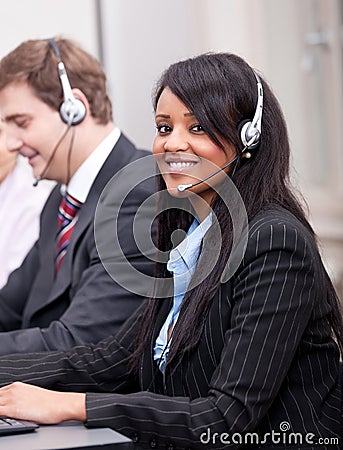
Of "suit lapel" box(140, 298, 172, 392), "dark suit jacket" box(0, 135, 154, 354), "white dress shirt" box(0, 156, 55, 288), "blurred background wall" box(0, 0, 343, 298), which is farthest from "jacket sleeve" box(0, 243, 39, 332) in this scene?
"blurred background wall" box(0, 0, 343, 298)

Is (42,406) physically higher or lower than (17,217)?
lower

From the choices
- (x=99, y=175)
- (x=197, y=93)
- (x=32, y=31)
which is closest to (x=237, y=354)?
(x=197, y=93)

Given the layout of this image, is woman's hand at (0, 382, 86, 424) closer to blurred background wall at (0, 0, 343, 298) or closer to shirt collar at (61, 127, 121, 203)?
shirt collar at (61, 127, 121, 203)

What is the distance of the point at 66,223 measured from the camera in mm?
2021

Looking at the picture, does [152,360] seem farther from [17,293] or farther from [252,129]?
[17,293]

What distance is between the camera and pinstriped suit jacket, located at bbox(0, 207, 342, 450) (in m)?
1.22

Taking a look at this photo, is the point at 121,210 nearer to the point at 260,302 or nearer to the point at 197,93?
the point at 197,93

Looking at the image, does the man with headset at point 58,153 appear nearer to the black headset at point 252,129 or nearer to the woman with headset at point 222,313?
the woman with headset at point 222,313

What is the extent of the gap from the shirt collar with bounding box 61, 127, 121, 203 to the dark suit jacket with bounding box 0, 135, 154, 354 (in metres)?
0.02

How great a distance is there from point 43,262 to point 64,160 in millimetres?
245

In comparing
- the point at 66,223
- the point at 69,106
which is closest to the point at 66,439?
the point at 66,223

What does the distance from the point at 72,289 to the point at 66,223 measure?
22 centimetres

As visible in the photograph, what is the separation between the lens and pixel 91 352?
1555 mm

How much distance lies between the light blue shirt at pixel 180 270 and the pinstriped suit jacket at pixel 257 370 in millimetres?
58
